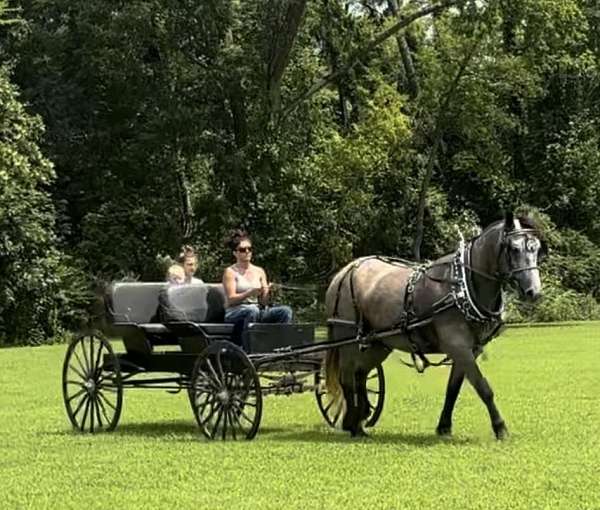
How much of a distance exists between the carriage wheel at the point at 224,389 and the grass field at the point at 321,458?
26cm

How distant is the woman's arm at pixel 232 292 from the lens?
10789 millimetres

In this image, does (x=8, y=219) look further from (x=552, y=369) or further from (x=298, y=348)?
(x=298, y=348)

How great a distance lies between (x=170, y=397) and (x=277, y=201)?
49.2ft

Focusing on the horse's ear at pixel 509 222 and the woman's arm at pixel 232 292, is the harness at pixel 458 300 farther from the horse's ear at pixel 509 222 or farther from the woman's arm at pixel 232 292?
the woman's arm at pixel 232 292

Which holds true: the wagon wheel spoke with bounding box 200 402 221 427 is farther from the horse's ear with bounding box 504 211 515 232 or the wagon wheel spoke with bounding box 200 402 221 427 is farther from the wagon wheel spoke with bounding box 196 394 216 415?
the horse's ear with bounding box 504 211 515 232

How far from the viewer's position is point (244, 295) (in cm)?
1078

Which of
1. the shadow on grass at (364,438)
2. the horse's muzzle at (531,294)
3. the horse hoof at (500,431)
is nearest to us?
the horse's muzzle at (531,294)

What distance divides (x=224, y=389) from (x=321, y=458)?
141 cm

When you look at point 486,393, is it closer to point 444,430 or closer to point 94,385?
point 444,430

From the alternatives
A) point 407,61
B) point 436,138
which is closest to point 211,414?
point 436,138

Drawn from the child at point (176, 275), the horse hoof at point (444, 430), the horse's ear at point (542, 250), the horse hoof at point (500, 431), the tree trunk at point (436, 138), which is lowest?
the horse hoof at point (444, 430)

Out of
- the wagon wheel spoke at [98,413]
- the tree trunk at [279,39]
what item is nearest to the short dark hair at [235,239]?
the wagon wheel spoke at [98,413]

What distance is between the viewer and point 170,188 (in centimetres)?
3102

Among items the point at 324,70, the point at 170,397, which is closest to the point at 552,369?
the point at 170,397
